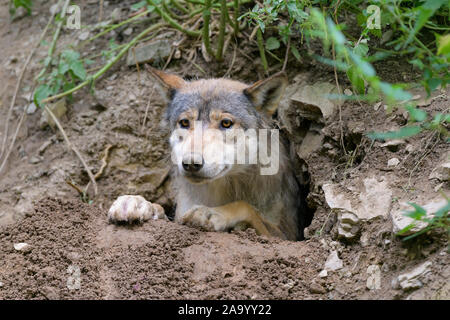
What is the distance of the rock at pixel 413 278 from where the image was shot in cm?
295

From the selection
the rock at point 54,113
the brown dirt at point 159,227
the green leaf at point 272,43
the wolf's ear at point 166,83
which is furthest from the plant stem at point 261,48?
the rock at point 54,113

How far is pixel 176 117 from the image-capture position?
4.84 m

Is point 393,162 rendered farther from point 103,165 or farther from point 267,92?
point 103,165

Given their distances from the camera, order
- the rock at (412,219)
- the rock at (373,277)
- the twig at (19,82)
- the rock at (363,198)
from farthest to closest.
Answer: the twig at (19,82) < the rock at (363,198) < the rock at (373,277) < the rock at (412,219)

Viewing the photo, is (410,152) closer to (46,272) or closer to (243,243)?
(243,243)

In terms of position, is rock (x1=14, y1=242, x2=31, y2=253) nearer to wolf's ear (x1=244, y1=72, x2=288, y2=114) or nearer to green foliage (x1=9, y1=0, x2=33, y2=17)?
wolf's ear (x1=244, y1=72, x2=288, y2=114)

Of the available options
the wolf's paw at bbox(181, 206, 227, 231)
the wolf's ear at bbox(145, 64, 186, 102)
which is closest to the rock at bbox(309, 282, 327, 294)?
the wolf's paw at bbox(181, 206, 227, 231)

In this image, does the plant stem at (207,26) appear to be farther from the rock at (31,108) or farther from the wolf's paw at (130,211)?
the rock at (31,108)

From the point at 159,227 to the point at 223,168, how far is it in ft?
2.40

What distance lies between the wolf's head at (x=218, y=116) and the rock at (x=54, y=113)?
1.52m

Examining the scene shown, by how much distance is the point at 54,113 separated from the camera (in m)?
5.96

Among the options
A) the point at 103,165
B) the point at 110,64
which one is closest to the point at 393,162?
the point at 103,165

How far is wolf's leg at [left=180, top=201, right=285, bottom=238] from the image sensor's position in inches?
170

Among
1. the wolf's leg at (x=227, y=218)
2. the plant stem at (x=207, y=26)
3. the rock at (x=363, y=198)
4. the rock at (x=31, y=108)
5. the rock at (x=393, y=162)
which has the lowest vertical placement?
the wolf's leg at (x=227, y=218)
